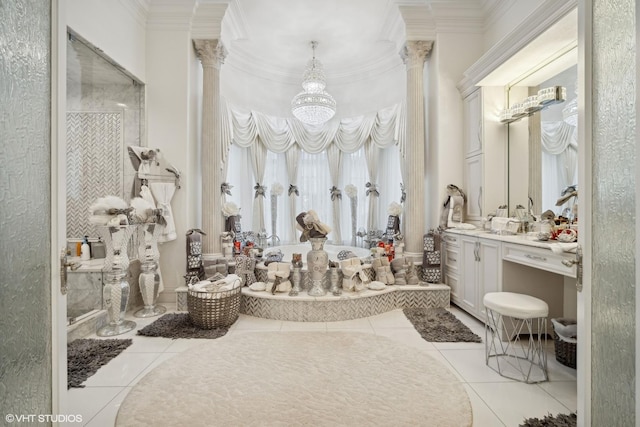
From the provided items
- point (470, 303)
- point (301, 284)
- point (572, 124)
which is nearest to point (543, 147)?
point (572, 124)

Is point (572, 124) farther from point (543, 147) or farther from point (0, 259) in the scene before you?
point (0, 259)

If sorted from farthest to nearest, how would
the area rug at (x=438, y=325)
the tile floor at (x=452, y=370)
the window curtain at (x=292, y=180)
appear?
the window curtain at (x=292, y=180) → the area rug at (x=438, y=325) → the tile floor at (x=452, y=370)

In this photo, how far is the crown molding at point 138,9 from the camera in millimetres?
3762

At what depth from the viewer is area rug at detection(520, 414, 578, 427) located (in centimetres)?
176

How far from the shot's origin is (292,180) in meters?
6.32

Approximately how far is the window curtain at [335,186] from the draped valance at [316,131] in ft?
0.46

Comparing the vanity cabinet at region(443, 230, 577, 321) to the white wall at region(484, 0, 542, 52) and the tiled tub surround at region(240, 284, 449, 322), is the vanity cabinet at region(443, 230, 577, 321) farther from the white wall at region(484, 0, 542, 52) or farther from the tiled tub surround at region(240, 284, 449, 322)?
the white wall at region(484, 0, 542, 52)

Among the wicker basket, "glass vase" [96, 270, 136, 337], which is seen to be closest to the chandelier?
"glass vase" [96, 270, 136, 337]

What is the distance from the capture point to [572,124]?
285 centimetres

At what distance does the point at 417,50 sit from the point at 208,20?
9.94ft

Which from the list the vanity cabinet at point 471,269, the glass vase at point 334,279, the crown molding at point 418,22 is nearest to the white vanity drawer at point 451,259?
the vanity cabinet at point 471,269

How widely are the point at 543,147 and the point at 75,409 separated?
182 inches

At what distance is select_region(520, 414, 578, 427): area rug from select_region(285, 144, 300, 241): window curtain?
195 inches

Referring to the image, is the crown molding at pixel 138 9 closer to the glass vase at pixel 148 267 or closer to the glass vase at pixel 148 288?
the glass vase at pixel 148 267
